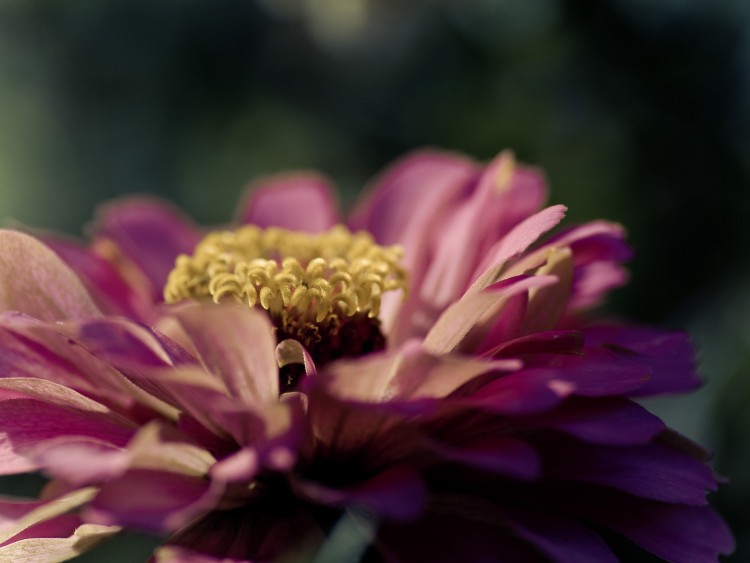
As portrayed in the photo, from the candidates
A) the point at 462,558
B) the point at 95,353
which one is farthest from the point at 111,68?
the point at 462,558

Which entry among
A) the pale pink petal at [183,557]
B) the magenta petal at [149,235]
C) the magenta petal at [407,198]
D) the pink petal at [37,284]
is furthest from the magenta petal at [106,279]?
the pale pink petal at [183,557]

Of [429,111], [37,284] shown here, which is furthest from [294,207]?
[429,111]

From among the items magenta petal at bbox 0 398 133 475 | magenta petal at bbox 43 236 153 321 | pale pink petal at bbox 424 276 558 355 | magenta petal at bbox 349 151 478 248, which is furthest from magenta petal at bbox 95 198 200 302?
pale pink petal at bbox 424 276 558 355

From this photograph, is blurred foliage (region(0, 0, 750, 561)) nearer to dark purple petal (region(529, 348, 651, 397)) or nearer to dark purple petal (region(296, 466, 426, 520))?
dark purple petal (region(529, 348, 651, 397))

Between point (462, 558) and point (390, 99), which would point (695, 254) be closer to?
point (390, 99)

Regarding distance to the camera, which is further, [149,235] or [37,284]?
[149,235]

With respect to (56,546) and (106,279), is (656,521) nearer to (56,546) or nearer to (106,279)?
(56,546)
